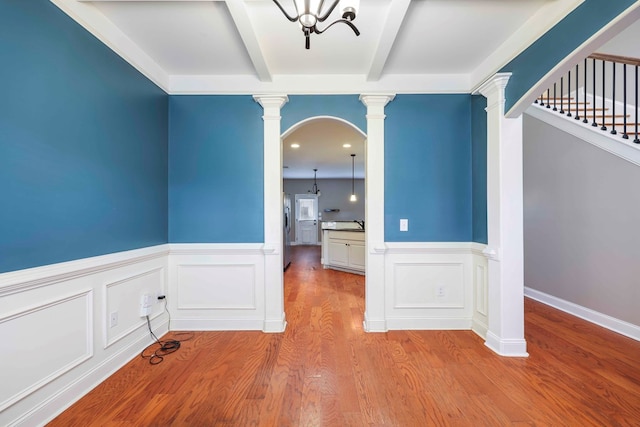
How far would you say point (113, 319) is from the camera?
2047 millimetres

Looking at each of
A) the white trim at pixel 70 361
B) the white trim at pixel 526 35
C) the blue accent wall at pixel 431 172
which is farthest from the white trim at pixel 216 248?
the white trim at pixel 526 35

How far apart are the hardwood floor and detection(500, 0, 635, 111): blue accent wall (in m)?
2.10

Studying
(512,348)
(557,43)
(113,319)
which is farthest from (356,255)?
(557,43)

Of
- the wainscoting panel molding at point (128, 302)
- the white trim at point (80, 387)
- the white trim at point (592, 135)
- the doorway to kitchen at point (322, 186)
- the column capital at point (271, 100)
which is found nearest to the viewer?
the white trim at point (80, 387)

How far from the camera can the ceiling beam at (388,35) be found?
175cm

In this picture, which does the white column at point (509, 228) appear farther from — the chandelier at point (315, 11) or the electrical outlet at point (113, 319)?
the electrical outlet at point (113, 319)

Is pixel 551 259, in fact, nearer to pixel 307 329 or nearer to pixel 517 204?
pixel 517 204

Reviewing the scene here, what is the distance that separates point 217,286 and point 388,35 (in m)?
2.70

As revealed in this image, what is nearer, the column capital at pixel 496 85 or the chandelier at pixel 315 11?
the chandelier at pixel 315 11

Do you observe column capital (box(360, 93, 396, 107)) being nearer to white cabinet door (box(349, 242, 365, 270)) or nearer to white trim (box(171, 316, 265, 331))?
white trim (box(171, 316, 265, 331))

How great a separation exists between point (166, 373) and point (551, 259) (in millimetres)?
4254

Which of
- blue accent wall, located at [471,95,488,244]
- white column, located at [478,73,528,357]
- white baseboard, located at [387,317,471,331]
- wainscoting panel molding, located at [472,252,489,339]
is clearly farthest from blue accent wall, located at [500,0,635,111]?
white baseboard, located at [387,317,471,331]

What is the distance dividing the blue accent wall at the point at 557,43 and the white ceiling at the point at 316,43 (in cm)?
7

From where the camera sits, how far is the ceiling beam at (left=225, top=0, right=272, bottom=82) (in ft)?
5.73
